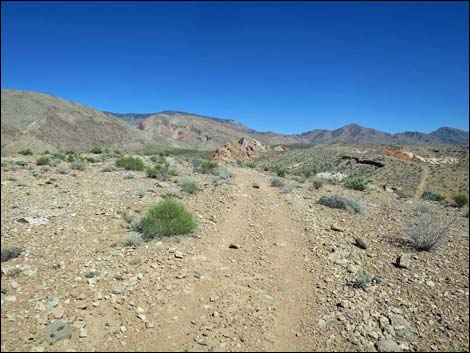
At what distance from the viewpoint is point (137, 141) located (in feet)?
326

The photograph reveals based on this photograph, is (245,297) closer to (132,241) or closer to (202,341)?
(202,341)

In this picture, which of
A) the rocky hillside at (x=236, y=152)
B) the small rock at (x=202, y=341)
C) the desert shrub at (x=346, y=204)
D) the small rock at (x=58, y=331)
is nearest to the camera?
the small rock at (x=58, y=331)

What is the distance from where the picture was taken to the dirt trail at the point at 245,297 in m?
4.10

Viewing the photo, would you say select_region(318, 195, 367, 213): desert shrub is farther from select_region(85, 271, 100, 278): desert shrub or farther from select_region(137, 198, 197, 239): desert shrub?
select_region(85, 271, 100, 278): desert shrub

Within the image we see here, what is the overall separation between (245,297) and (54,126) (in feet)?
289

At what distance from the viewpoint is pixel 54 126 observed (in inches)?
3073

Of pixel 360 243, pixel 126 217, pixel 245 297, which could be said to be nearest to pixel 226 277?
pixel 245 297

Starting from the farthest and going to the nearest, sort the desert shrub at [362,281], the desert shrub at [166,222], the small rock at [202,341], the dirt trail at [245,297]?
the desert shrub at [166,222] → the desert shrub at [362,281] → the dirt trail at [245,297] → the small rock at [202,341]

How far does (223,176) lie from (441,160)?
45563 millimetres

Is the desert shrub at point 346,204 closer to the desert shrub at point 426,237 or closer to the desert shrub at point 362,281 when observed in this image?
the desert shrub at point 426,237

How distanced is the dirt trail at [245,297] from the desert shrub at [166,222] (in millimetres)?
618

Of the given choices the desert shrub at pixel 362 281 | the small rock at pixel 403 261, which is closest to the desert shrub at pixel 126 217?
the desert shrub at pixel 362 281

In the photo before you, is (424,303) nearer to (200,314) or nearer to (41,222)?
(200,314)

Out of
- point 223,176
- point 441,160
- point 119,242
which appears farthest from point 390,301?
point 441,160
